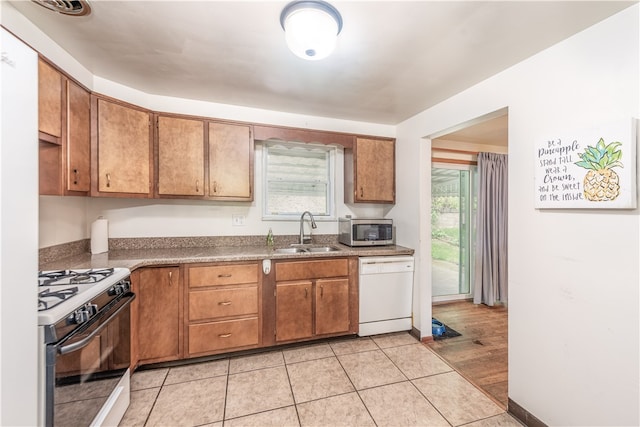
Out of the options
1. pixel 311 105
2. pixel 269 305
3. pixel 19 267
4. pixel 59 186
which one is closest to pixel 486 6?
pixel 311 105

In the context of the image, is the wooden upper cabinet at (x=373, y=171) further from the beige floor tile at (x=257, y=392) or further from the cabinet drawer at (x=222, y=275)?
the beige floor tile at (x=257, y=392)

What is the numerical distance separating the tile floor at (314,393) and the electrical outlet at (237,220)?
1290 mm

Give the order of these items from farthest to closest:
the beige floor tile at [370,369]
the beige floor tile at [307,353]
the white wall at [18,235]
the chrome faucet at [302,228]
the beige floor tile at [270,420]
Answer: the chrome faucet at [302,228] < the beige floor tile at [307,353] < the beige floor tile at [370,369] < the beige floor tile at [270,420] < the white wall at [18,235]

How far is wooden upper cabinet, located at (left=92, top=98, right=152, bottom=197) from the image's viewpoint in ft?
6.82

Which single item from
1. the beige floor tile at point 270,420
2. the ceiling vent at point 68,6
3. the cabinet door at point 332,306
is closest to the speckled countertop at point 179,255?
the cabinet door at point 332,306

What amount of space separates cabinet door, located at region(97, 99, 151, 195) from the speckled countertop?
55 centimetres

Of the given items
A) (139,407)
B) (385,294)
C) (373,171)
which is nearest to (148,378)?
(139,407)

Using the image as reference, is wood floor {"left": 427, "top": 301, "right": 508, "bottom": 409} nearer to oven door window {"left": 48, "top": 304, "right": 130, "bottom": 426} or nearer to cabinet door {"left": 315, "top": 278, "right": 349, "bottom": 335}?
cabinet door {"left": 315, "top": 278, "right": 349, "bottom": 335}

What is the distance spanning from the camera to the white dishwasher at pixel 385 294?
8.88 ft

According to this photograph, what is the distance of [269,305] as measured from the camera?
2.42 metres

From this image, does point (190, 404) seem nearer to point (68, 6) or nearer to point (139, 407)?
point (139, 407)

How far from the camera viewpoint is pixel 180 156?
2.43 meters

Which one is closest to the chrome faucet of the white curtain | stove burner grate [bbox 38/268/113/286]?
stove burner grate [bbox 38/268/113/286]

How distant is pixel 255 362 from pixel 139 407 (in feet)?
2.77
